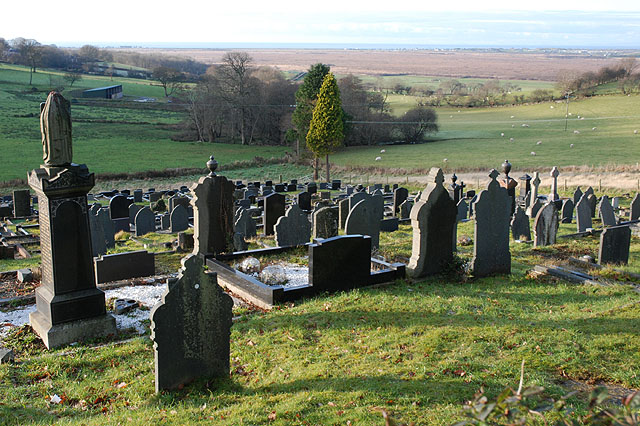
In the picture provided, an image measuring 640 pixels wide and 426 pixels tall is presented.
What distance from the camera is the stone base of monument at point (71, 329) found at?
873 cm

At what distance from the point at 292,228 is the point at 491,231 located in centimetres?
516

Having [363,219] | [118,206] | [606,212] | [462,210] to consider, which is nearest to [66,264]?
[363,219]

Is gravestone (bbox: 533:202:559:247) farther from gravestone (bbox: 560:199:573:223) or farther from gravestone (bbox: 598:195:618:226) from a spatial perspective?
gravestone (bbox: 560:199:573:223)

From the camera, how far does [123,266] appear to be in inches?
480

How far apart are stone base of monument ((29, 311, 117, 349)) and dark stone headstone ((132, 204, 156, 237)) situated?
11205 mm

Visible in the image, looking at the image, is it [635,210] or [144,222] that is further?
[635,210]

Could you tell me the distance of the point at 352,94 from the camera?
2859 inches

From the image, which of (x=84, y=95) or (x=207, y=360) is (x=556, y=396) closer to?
(x=207, y=360)

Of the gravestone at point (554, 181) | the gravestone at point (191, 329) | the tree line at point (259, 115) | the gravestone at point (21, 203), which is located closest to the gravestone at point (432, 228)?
the gravestone at point (191, 329)

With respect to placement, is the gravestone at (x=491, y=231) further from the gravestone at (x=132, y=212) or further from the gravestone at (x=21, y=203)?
the gravestone at (x=21, y=203)

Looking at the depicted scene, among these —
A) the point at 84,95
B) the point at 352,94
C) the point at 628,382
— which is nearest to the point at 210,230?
the point at 628,382

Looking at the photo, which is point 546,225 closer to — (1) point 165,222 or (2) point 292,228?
(2) point 292,228

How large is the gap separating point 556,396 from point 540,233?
990 cm

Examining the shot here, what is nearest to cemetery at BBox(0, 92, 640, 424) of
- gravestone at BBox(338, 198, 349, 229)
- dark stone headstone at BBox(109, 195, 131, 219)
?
gravestone at BBox(338, 198, 349, 229)
